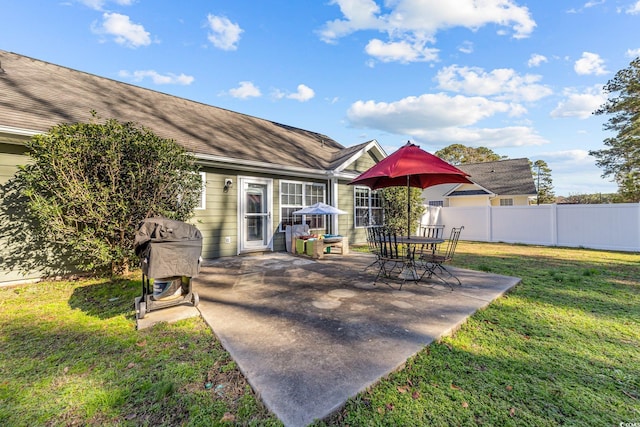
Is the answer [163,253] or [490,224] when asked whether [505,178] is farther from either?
[163,253]

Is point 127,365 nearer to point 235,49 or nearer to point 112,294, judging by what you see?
point 112,294

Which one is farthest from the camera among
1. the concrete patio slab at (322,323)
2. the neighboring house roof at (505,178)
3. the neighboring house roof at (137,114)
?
the neighboring house roof at (505,178)

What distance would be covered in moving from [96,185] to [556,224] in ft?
49.2

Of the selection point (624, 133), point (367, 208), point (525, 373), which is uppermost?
point (624, 133)

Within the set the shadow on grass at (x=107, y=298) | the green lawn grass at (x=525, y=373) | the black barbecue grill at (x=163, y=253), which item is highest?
the black barbecue grill at (x=163, y=253)

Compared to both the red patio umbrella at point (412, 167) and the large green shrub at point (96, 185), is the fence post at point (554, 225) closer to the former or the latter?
the red patio umbrella at point (412, 167)

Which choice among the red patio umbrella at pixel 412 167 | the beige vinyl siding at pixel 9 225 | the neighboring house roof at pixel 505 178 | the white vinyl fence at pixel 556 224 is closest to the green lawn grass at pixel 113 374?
the beige vinyl siding at pixel 9 225

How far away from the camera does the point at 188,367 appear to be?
240 centimetres

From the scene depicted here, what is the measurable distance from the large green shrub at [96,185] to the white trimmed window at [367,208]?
749 centimetres

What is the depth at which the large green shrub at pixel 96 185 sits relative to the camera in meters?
4.42

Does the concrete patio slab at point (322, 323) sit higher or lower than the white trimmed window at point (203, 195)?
lower

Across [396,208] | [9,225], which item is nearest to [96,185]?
[9,225]

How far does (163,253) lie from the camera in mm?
3146

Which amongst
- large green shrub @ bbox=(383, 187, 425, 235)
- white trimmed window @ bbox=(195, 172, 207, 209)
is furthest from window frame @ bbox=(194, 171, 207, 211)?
large green shrub @ bbox=(383, 187, 425, 235)
